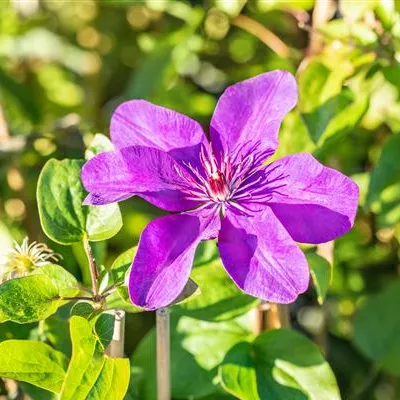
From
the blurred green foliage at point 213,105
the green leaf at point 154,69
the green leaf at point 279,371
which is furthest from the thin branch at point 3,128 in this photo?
the green leaf at point 279,371

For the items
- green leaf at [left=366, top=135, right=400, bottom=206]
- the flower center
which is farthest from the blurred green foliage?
the flower center

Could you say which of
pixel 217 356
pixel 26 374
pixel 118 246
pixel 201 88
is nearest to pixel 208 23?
pixel 201 88

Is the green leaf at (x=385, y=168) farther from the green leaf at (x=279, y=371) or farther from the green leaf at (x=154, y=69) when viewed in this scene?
the green leaf at (x=154, y=69)

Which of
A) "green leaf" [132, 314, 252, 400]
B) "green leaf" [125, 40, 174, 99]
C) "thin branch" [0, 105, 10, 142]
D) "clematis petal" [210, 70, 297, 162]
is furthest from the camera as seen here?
"green leaf" [125, 40, 174, 99]

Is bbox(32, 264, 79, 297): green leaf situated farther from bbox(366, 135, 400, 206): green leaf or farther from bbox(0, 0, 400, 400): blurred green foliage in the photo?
bbox(366, 135, 400, 206): green leaf

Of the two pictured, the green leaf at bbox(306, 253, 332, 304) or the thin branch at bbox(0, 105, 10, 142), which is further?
the thin branch at bbox(0, 105, 10, 142)

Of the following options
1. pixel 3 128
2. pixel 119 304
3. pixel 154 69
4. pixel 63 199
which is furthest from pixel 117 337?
pixel 154 69

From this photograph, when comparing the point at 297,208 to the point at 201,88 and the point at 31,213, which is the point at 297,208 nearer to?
the point at 31,213
